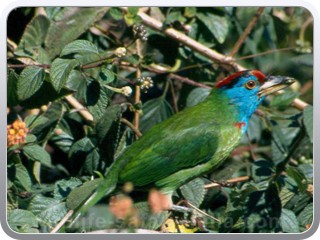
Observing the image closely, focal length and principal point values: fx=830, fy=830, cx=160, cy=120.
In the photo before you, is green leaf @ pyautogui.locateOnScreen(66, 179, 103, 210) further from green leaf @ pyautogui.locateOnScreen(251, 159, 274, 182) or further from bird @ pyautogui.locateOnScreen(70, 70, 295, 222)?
green leaf @ pyautogui.locateOnScreen(251, 159, 274, 182)

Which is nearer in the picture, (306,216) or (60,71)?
(60,71)

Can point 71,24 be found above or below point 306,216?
above

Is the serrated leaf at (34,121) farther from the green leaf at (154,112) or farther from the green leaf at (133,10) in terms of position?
the green leaf at (133,10)

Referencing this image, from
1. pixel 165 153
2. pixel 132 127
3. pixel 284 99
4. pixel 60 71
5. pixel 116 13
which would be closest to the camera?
pixel 60 71

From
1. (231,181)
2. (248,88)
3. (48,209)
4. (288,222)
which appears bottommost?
(288,222)

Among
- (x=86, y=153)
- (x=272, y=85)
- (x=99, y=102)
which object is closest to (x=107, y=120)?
(x=99, y=102)

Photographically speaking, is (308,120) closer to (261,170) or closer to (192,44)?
(261,170)

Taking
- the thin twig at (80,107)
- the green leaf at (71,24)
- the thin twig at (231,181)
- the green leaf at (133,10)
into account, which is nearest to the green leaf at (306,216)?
the thin twig at (231,181)

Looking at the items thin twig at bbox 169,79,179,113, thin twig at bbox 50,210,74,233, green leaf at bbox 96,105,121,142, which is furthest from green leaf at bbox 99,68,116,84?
thin twig at bbox 169,79,179,113
